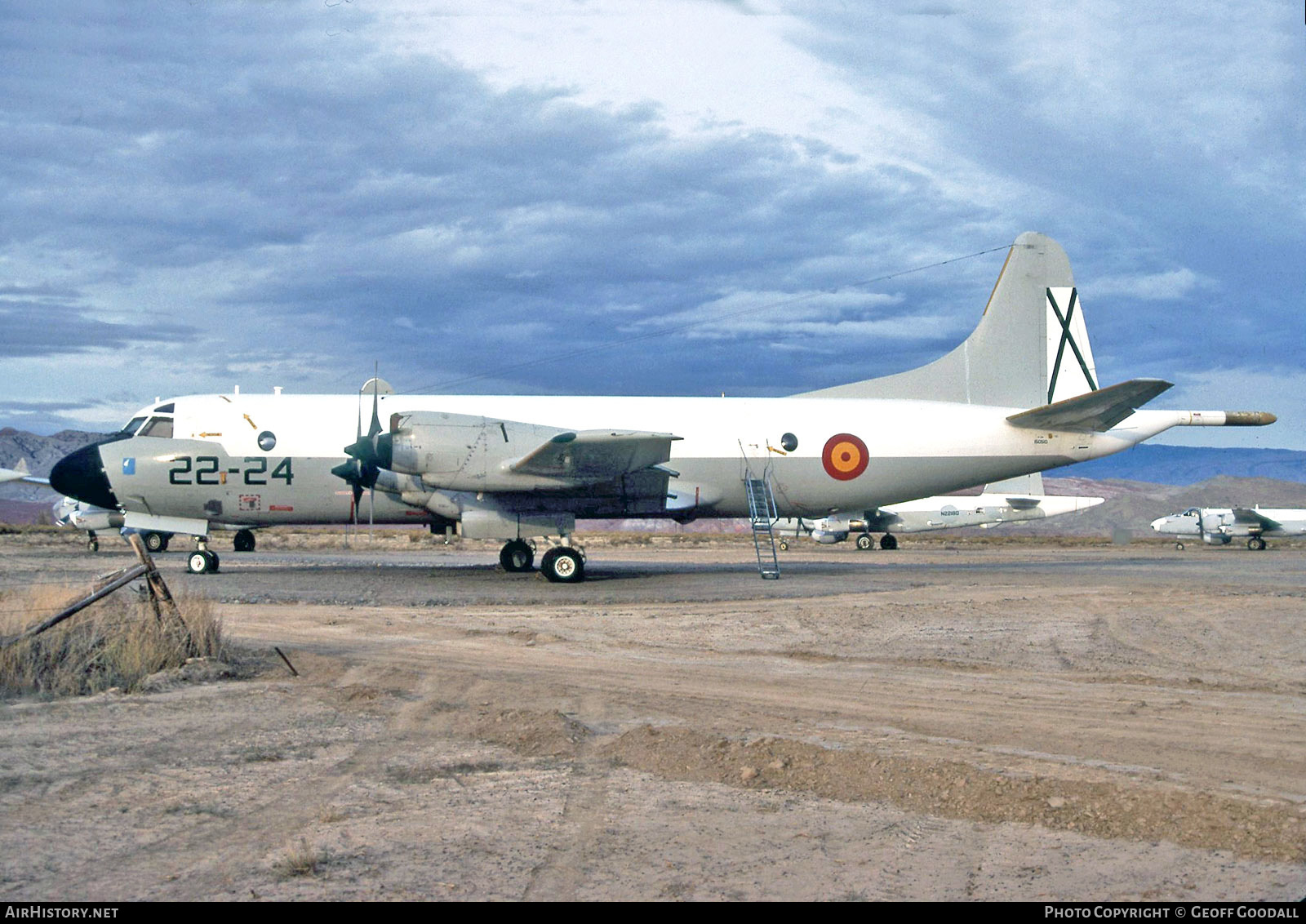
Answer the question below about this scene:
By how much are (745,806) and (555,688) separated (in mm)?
3893

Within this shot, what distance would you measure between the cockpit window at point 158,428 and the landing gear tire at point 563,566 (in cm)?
930

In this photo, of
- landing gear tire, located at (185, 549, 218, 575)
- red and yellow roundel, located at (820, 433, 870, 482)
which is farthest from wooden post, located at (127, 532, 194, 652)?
red and yellow roundel, located at (820, 433, 870, 482)

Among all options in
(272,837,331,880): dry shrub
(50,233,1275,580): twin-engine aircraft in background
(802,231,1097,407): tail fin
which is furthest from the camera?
(802,231,1097,407): tail fin

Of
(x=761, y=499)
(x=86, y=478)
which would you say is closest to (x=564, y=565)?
(x=761, y=499)

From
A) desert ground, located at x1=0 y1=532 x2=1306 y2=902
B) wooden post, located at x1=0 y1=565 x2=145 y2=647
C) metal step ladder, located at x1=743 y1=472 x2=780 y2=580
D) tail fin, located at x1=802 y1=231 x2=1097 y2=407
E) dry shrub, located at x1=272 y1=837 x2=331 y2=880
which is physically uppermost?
tail fin, located at x1=802 y1=231 x2=1097 y2=407

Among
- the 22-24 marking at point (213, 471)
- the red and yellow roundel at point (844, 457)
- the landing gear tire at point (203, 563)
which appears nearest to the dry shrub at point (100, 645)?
the 22-24 marking at point (213, 471)

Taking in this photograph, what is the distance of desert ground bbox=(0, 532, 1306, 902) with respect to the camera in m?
4.61

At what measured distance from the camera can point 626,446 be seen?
20.5 metres

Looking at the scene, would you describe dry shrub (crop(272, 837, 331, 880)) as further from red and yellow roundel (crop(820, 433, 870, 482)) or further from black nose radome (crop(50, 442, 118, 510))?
black nose radome (crop(50, 442, 118, 510))

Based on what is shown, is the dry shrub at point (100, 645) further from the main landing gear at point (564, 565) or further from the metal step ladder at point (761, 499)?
the metal step ladder at point (761, 499)

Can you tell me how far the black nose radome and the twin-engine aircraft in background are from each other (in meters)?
0.04

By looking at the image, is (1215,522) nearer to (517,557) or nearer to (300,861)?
(517,557)

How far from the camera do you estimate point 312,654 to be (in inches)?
444
